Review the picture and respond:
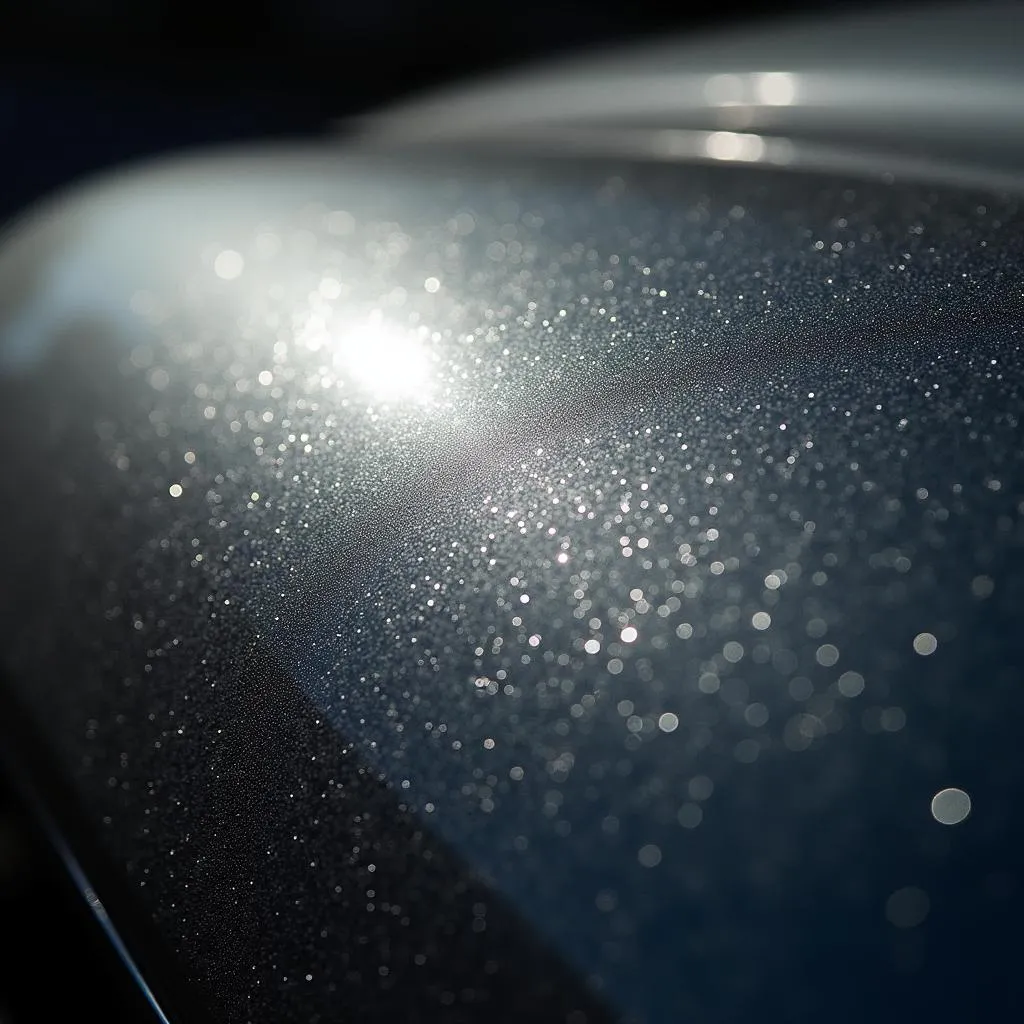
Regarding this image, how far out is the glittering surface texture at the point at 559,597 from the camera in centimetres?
27

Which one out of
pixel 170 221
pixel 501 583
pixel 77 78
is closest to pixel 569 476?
pixel 501 583

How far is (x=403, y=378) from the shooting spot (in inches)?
17.6

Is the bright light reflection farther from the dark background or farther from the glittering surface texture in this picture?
the dark background

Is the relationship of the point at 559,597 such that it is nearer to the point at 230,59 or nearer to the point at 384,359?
the point at 384,359

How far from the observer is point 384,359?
457mm

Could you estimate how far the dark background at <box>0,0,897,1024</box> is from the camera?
10.1 feet

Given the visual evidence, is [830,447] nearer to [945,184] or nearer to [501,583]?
[501,583]

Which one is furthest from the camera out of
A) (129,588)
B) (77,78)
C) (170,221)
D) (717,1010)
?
(77,78)

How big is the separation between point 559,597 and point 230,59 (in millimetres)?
4470

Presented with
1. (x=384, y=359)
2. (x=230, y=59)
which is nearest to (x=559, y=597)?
(x=384, y=359)

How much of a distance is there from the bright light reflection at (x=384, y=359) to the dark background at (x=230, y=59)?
1.52m

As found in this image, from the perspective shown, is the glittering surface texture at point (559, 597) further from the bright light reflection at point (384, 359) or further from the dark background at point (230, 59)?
the dark background at point (230, 59)

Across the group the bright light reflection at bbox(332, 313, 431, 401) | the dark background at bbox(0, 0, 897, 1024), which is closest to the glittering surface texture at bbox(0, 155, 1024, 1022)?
the bright light reflection at bbox(332, 313, 431, 401)

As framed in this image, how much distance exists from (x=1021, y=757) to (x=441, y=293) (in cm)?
30
